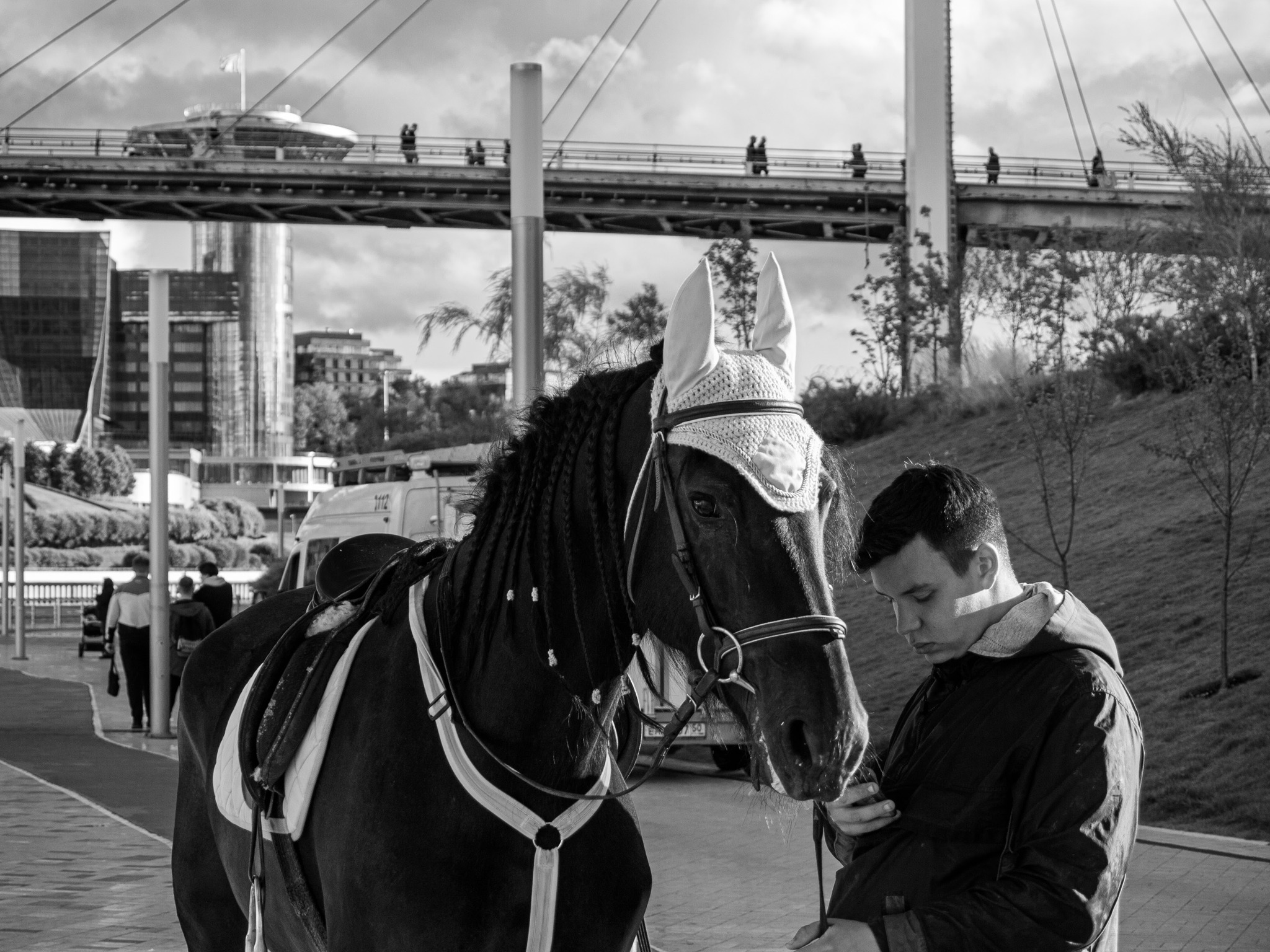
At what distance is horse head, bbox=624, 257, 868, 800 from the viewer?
2.36m

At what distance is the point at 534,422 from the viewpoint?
3098 mm

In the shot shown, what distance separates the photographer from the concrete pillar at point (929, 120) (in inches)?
1442

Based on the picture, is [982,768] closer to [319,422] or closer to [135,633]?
[135,633]

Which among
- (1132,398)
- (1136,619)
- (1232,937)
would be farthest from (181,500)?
(1232,937)

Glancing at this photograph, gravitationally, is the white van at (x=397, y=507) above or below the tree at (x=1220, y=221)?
below

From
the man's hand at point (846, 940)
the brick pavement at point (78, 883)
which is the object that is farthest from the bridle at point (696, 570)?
the brick pavement at point (78, 883)

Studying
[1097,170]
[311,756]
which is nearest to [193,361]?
[1097,170]

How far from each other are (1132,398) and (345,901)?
68.2ft

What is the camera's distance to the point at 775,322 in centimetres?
284

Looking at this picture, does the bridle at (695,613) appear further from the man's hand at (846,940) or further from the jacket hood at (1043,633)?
the man's hand at (846,940)

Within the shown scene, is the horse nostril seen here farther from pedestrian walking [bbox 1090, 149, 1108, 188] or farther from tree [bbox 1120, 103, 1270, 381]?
pedestrian walking [bbox 1090, 149, 1108, 188]

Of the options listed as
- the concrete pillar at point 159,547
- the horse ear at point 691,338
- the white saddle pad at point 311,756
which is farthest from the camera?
the concrete pillar at point 159,547

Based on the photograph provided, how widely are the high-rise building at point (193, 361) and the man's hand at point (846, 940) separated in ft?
535

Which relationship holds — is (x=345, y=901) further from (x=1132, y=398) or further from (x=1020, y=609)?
(x=1132, y=398)
